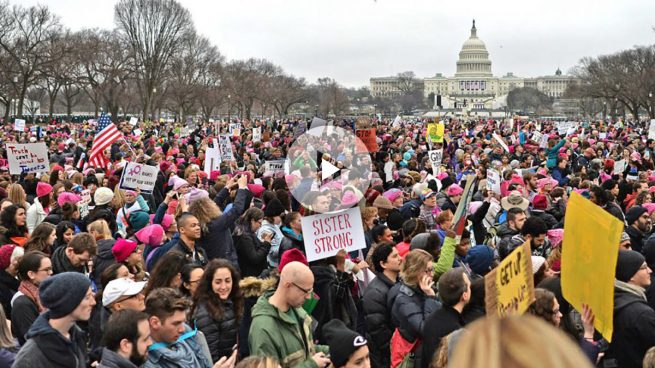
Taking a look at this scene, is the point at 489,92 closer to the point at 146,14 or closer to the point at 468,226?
the point at 146,14

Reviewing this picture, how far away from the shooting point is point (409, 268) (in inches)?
228

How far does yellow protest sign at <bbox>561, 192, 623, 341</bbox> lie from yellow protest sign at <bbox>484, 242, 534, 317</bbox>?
252 millimetres

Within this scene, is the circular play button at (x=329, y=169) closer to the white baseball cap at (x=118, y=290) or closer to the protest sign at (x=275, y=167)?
the protest sign at (x=275, y=167)

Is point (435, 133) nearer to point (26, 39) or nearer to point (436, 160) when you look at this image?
point (436, 160)

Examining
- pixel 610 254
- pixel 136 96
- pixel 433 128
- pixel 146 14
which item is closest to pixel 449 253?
pixel 610 254

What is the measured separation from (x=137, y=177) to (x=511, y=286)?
7.63 meters

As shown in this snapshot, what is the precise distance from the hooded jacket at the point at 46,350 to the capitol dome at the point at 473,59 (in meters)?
192

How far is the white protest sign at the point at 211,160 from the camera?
14758mm

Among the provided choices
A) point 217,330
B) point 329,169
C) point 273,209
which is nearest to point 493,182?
point 329,169

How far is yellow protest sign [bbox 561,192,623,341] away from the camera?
428 cm

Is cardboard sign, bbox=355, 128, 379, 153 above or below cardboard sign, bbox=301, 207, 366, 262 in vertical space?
above

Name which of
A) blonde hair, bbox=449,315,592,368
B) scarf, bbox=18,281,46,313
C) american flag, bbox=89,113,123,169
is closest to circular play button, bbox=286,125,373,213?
scarf, bbox=18,281,46,313

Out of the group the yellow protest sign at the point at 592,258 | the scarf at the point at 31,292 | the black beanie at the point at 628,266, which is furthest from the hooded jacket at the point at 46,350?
the black beanie at the point at 628,266

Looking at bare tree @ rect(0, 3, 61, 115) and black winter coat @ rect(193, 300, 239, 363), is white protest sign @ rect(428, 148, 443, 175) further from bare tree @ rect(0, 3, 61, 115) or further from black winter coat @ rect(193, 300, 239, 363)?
bare tree @ rect(0, 3, 61, 115)
